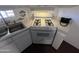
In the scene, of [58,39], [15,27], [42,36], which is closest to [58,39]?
[58,39]

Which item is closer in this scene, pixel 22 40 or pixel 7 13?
pixel 7 13

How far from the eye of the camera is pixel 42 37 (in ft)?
2.80

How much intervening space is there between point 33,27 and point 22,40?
0.16 meters

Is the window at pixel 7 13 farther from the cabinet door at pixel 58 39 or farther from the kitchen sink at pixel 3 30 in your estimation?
the cabinet door at pixel 58 39

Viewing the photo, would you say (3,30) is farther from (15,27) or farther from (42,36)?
(42,36)

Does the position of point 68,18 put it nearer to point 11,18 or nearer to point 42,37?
point 42,37

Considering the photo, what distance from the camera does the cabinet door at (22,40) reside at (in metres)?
0.72

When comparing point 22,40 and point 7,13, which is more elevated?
point 7,13

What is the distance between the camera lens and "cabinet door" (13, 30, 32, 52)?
723mm

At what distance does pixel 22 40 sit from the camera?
78 cm

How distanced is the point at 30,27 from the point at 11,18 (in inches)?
7.3

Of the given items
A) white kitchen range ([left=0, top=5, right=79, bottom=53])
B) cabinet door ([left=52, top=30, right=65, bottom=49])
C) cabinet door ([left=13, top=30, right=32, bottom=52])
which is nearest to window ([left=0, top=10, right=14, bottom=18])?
white kitchen range ([left=0, top=5, right=79, bottom=53])

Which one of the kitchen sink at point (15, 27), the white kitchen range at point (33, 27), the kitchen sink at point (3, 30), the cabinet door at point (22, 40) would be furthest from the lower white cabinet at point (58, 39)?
the kitchen sink at point (3, 30)
